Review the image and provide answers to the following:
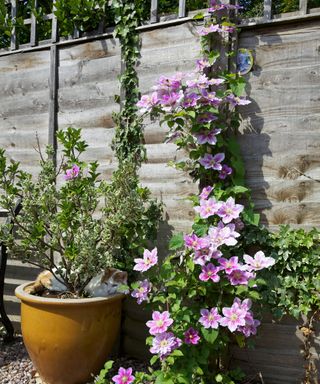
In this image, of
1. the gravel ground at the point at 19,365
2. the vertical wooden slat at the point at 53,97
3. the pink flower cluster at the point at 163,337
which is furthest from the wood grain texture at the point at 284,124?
the vertical wooden slat at the point at 53,97

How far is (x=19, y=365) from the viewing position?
10.5 ft

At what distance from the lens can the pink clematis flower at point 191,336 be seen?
249 cm

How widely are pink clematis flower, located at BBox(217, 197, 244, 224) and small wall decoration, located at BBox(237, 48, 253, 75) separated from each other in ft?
2.39

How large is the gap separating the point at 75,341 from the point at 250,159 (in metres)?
1.33

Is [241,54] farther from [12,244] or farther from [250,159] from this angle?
[12,244]

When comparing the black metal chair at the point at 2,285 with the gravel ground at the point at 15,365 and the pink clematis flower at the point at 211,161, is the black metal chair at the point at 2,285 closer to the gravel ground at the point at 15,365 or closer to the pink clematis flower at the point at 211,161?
the gravel ground at the point at 15,365

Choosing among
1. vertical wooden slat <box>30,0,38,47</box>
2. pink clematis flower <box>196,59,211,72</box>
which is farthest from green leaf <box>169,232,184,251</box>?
vertical wooden slat <box>30,0,38,47</box>

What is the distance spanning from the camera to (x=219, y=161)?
274 cm

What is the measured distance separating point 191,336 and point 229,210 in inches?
25.0

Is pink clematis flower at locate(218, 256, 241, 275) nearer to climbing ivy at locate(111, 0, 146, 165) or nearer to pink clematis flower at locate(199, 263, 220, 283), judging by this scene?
pink clematis flower at locate(199, 263, 220, 283)

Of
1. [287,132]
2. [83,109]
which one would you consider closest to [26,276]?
[83,109]

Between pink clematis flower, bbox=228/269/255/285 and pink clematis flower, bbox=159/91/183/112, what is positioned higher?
pink clematis flower, bbox=159/91/183/112

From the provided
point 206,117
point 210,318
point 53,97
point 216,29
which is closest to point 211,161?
point 206,117

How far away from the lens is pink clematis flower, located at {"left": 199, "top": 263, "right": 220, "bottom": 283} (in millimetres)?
2504
